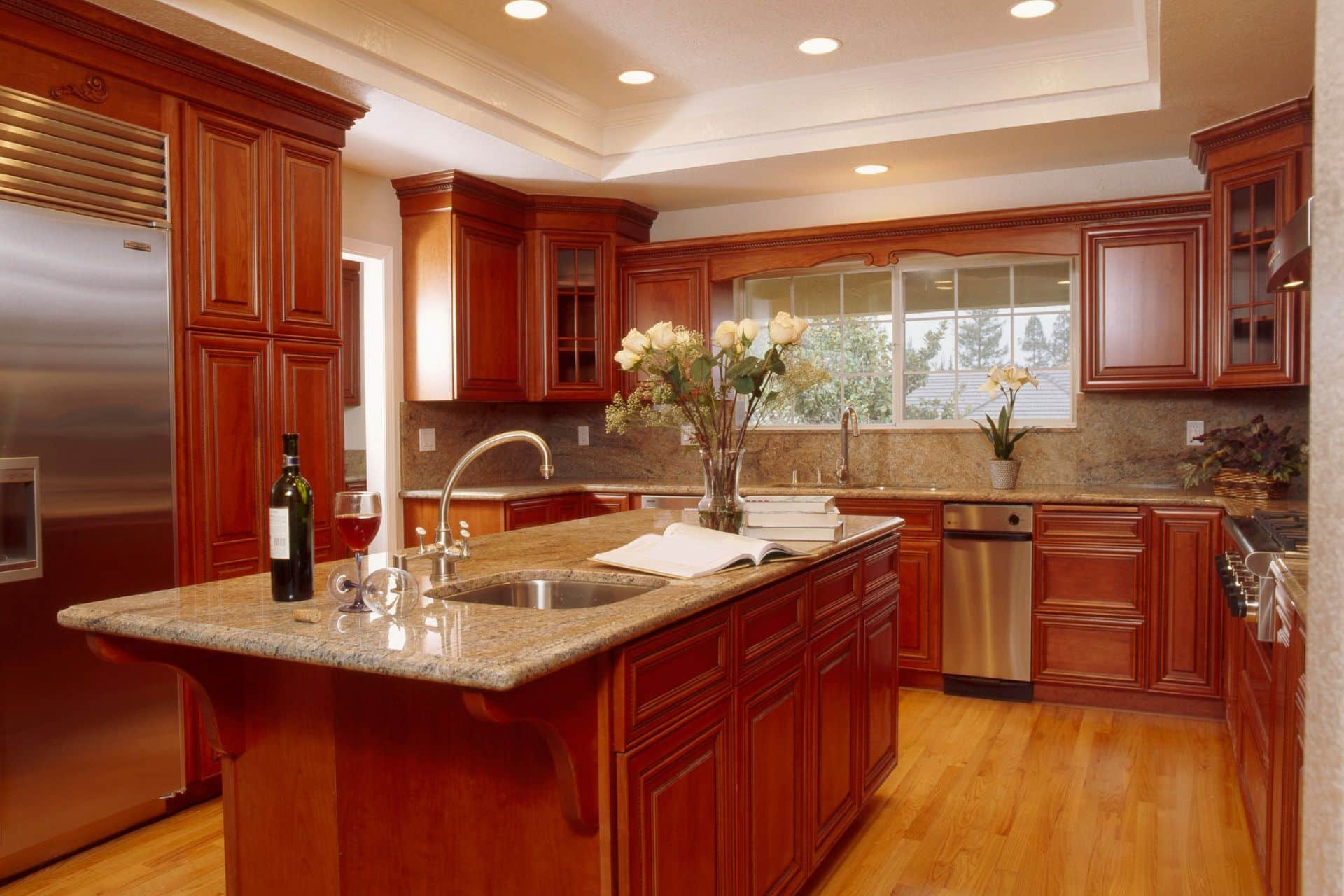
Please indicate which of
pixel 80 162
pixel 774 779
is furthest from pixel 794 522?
pixel 80 162

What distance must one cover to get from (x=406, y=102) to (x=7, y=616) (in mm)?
2127

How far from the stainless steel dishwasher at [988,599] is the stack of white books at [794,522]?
5.99ft

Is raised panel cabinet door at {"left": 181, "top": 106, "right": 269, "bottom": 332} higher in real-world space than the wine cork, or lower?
higher

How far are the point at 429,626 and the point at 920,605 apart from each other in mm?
3201

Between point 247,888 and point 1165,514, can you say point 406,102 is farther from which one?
point 1165,514

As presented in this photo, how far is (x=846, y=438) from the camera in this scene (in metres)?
4.96

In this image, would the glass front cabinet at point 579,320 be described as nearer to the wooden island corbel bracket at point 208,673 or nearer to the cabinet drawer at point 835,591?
the cabinet drawer at point 835,591

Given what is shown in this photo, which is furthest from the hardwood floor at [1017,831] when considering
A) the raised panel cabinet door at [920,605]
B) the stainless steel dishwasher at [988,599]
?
the raised panel cabinet door at [920,605]

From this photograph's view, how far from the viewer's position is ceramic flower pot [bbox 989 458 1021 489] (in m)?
4.52

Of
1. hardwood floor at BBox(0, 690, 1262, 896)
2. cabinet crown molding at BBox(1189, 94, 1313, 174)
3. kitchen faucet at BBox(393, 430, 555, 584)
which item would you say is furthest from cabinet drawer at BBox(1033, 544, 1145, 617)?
kitchen faucet at BBox(393, 430, 555, 584)

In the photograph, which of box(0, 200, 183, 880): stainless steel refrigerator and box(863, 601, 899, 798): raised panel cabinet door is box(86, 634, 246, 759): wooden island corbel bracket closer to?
box(0, 200, 183, 880): stainless steel refrigerator

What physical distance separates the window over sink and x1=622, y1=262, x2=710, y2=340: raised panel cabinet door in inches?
12.2

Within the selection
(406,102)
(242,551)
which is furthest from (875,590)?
(406,102)

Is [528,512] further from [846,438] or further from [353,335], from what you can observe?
[353,335]
